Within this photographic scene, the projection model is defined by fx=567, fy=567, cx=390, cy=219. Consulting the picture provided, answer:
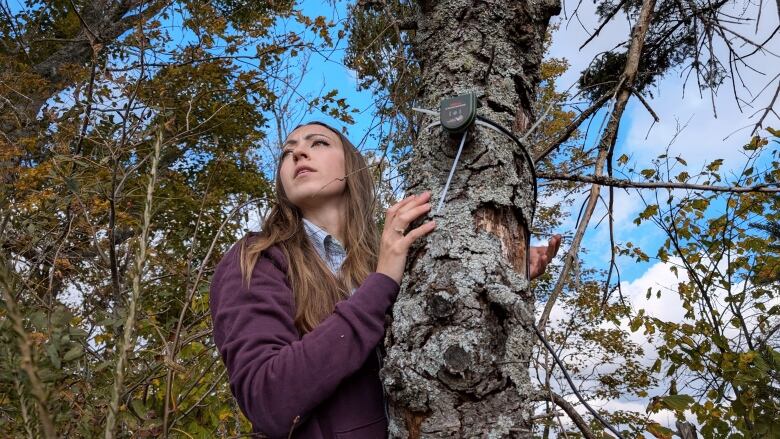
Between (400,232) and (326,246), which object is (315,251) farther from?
(400,232)

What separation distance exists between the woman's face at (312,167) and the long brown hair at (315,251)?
5 cm

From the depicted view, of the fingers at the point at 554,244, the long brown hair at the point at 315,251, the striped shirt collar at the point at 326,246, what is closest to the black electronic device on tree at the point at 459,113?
the long brown hair at the point at 315,251

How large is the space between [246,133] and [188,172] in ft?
3.94

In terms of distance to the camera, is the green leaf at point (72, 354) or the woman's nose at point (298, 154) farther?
the woman's nose at point (298, 154)

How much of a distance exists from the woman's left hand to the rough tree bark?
0.99ft

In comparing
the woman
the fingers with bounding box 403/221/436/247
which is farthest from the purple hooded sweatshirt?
the fingers with bounding box 403/221/436/247

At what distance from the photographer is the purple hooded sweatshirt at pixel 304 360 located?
1133 millimetres

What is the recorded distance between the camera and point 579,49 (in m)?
1.80

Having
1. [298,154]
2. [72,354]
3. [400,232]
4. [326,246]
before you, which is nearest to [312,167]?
[298,154]

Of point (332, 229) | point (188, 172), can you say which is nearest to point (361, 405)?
point (332, 229)

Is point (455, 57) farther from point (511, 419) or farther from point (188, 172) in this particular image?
point (188, 172)

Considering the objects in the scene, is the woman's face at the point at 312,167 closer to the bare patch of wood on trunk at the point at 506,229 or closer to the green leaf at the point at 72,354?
the bare patch of wood on trunk at the point at 506,229

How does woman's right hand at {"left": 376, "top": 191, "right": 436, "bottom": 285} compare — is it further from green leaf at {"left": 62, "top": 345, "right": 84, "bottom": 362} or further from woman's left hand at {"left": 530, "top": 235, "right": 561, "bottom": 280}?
green leaf at {"left": 62, "top": 345, "right": 84, "bottom": 362}

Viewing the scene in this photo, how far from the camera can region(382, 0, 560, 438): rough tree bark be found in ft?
3.08
